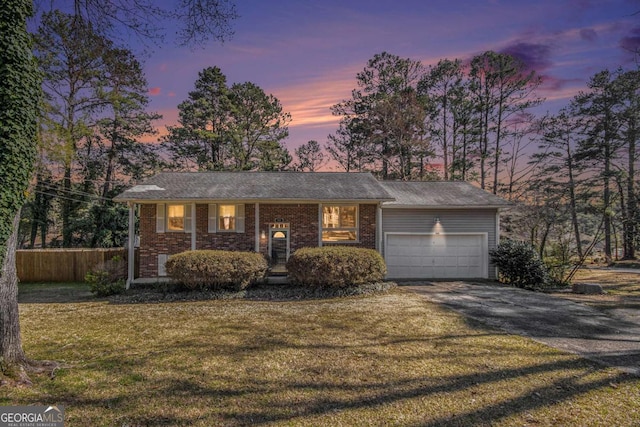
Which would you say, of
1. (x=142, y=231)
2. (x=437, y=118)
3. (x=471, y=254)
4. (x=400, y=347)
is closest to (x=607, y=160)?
(x=437, y=118)

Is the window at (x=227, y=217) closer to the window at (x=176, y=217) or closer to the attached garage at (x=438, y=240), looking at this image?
the window at (x=176, y=217)

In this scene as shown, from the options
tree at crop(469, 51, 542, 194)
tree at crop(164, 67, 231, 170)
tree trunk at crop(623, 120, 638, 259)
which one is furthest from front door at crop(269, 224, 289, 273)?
tree at crop(469, 51, 542, 194)

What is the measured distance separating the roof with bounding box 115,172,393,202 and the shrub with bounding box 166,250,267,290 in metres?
2.52

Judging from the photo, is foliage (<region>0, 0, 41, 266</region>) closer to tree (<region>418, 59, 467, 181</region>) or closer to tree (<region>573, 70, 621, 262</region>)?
tree (<region>418, 59, 467, 181</region>)

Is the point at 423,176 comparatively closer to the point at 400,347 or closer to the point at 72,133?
the point at 400,347

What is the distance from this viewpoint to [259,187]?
13320 mm

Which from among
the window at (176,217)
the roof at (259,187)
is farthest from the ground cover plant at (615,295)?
the window at (176,217)

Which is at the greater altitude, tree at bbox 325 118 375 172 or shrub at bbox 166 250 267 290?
tree at bbox 325 118 375 172

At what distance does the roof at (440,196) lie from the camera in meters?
13.3

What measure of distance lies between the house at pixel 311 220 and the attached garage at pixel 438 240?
0.04m

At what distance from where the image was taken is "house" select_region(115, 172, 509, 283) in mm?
12305

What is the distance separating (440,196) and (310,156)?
63.7 feet

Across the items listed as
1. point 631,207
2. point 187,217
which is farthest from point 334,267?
point 631,207

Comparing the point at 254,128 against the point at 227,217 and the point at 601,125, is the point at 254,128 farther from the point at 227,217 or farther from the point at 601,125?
the point at 601,125
